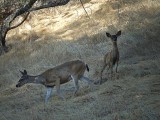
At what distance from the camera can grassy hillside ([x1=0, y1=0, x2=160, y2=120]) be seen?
1053cm

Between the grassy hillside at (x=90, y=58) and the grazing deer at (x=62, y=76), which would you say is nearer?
the grassy hillside at (x=90, y=58)

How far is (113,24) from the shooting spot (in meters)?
19.6

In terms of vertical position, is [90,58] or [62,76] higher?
[62,76]

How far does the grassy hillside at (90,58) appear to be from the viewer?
10531 millimetres

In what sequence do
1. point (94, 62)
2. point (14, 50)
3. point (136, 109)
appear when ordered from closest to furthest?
point (136, 109) < point (94, 62) < point (14, 50)

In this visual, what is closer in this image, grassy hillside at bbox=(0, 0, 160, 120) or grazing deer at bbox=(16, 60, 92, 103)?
grassy hillside at bbox=(0, 0, 160, 120)

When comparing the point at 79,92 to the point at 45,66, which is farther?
the point at 45,66

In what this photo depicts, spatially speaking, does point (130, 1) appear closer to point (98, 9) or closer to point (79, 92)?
point (98, 9)

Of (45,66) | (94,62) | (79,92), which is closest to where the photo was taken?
(79,92)

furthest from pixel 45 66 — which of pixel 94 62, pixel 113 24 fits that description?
pixel 113 24

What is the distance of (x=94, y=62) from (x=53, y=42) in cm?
448

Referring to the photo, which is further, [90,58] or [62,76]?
[90,58]

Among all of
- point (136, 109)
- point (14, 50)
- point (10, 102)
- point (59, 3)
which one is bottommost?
point (14, 50)

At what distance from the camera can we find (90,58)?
1686 centimetres
